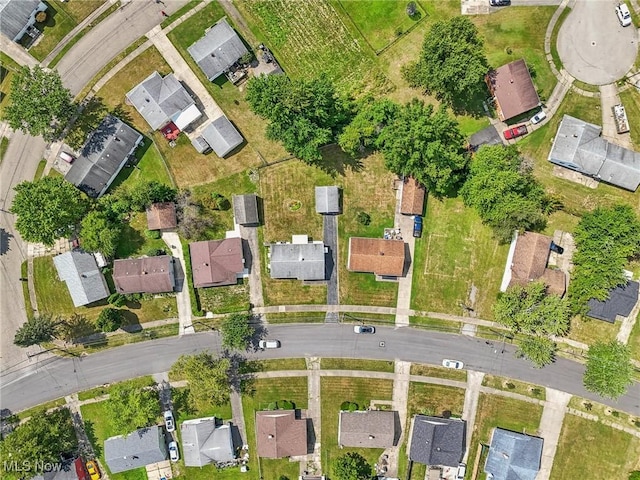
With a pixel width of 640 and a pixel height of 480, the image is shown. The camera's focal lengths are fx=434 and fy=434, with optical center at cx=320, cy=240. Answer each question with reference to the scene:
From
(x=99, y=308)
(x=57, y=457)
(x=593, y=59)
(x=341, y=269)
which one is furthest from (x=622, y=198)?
(x=57, y=457)

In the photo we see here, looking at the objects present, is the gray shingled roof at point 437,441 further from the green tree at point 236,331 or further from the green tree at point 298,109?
the green tree at point 298,109

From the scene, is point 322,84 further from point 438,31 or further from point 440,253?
point 440,253

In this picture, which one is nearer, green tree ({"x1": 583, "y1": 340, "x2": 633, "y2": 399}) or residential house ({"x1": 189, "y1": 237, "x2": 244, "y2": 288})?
green tree ({"x1": 583, "y1": 340, "x2": 633, "y2": 399})

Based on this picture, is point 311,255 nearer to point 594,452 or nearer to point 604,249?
point 604,249

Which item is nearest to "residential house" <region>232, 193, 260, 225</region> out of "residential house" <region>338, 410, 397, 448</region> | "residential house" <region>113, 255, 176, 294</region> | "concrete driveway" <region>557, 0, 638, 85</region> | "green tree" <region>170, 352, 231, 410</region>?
"residential house" <region>113, 255, 176, 294</region>

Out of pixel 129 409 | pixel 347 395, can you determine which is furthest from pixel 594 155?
pixel 129 409

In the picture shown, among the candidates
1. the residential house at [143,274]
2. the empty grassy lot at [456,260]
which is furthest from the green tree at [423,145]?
the residential house at [143,274]

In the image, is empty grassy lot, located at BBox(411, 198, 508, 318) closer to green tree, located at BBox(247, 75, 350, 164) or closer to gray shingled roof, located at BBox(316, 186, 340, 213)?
gray shingled roof, located at BBox(316, 186, 340, 213)
